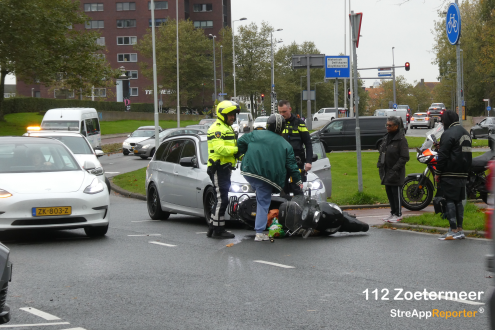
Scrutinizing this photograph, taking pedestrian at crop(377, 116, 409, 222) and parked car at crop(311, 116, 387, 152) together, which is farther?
parked car at crop(311, 116, 387, 152)

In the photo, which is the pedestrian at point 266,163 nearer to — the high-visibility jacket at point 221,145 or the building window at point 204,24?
the high-visibility jacket at point 221,145

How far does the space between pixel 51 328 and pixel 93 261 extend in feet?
10.2

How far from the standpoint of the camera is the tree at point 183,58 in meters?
91.2

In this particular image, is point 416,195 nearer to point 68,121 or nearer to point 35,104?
point 68,121

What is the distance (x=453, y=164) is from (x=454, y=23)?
2818 mm

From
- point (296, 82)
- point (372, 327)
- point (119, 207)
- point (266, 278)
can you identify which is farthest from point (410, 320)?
point (296, 82)

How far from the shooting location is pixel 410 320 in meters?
5.57

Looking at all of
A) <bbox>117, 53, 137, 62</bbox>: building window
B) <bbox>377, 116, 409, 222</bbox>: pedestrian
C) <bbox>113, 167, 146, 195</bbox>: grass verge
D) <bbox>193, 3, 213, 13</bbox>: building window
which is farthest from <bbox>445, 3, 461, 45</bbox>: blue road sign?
<bbox>193, 3, 213, 13</bbox>: building window

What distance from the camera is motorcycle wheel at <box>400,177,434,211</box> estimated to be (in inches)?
551

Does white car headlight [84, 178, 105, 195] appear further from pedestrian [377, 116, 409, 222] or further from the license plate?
pedestrian [377, 116, 409, 222]

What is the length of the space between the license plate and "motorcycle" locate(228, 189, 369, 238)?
98.9 inches

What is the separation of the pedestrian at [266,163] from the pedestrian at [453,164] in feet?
6.76

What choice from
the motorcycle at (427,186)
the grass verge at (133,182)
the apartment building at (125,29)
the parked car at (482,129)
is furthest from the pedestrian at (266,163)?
the apartment building at (125,29)

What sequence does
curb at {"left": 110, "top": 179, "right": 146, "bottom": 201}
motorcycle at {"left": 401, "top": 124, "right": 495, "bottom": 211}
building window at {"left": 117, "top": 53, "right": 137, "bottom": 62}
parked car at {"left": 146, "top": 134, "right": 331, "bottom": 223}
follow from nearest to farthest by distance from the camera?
1. parked car at {"left": 146, "top": 134, "right": 331, "bottom": 223}
2. motorcycle at {"left": 401, "top": 124, "right": 495, "bottom": 211}
3. curb at {"left": 110, "top": 179, "right": 146, "bottom": 201}
4. building window at {"left": 117, "top": 53, "right": 137, "bottom": 62}
